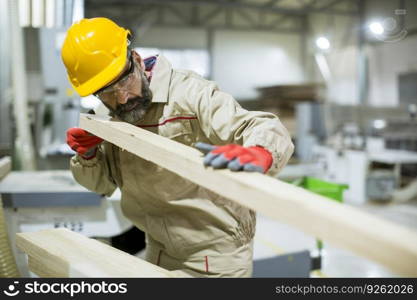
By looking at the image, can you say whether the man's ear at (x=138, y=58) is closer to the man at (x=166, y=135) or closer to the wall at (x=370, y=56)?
the man at (x=166, y=135)

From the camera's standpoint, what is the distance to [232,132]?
1243 millimetres

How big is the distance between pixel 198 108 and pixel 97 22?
0.45 m

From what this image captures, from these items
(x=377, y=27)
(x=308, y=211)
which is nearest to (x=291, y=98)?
(x=377, y=27)

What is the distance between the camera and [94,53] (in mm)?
1266

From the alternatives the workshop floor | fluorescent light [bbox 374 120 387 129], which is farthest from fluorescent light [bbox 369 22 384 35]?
fluorescent light [bbox 374 120 387 129]

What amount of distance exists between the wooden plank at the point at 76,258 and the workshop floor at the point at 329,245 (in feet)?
3.42

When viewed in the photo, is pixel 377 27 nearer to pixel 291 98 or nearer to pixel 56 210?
pixel 56 210

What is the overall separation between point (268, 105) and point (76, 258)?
873 cm

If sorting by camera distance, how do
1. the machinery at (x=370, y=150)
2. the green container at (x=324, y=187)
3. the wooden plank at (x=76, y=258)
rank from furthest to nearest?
the machinery at (x=370, y=150), the green container at (x=324, y=187), the wooden plank at (x=76, y=258)

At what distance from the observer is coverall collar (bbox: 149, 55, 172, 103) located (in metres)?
1.37

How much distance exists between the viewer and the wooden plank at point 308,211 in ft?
2.30

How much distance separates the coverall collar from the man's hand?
1.38ft

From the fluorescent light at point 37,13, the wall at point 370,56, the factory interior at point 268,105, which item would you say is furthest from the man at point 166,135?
the wall at point 370,56

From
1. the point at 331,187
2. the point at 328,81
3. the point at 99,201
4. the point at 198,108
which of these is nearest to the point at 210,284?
the point at 198,108
